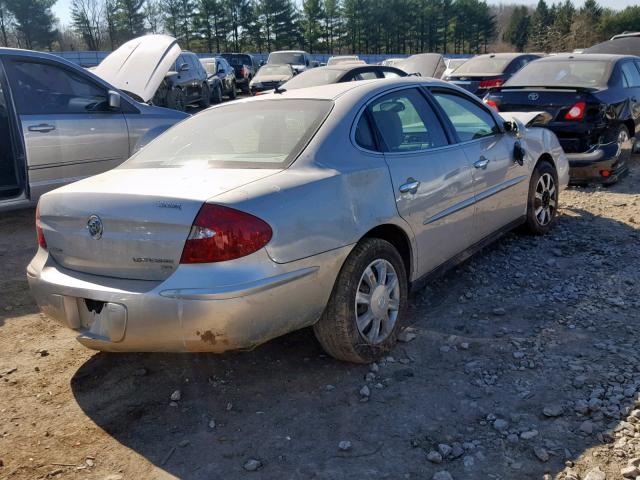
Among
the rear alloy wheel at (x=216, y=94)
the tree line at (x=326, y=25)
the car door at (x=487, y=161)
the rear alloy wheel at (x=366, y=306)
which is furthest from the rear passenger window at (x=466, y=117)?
the tree line at (x=326, y=25)

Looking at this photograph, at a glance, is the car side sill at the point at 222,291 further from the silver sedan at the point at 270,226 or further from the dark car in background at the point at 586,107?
the dark car in background at the point at 586,107

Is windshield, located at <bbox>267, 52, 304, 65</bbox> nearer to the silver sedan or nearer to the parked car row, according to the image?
the parked car row

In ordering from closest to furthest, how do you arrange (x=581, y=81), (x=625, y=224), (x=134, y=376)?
(x=134, y=376), (x=625, y=224), (x=581, y=81)

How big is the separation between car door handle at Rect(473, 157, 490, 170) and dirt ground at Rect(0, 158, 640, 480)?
896 millimetres

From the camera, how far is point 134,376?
3.49 meters

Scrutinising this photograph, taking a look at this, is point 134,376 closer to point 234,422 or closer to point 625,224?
point 234,422

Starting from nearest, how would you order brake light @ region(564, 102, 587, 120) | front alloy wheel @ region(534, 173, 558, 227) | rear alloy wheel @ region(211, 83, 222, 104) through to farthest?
front alloy wheel @ region(534, 173, 558, 227) < brake light @ region(564, 102, 587, 120) < rear alloy wheel @ region(211, 83, 222, 104)

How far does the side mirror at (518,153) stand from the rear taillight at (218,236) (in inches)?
116

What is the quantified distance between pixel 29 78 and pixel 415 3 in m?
68.2

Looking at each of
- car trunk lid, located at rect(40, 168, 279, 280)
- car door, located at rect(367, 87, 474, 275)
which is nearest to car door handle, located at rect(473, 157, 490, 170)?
car door, located at rect(367, 87, 474, 275)

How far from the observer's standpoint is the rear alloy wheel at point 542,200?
5.43 m

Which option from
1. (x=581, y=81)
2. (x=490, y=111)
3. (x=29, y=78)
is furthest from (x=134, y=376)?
(x=581, y=81)

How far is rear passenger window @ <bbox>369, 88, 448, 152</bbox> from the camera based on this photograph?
148 inches

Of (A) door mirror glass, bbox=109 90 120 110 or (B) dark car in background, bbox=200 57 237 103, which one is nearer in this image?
(A) door mirror glass, bbox=109 90 120 110
